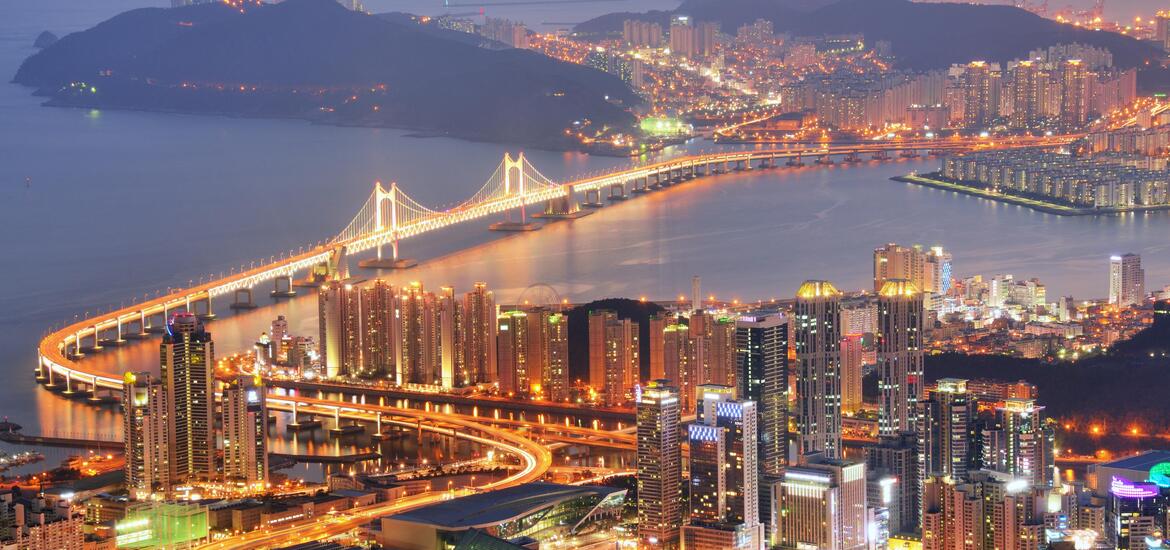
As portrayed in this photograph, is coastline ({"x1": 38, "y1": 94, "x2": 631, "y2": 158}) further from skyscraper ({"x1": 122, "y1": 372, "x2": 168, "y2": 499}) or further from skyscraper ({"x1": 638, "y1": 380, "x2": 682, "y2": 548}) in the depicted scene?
skyscraper ({"x1": 638, "y1": 380, "x2": 682, "y2": 548})

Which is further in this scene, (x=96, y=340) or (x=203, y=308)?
(x=203, y=308)

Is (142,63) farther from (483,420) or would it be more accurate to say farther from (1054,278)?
(483,420)

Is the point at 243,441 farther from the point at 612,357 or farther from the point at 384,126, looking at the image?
the point at 384,126

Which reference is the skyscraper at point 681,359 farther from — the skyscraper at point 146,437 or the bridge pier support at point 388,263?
the bridge pier support at point 388,263

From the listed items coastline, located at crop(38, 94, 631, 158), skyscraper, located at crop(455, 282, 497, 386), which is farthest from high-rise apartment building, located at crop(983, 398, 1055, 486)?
coastline, located at crop(38, 94, 631, 158)

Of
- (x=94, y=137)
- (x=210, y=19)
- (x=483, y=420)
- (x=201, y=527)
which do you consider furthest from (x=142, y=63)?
(x=201, y=527)

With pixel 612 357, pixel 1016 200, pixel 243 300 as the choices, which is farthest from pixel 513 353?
pixel 1016 200

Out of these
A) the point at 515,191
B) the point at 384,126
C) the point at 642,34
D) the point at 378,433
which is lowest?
the point at 378,433

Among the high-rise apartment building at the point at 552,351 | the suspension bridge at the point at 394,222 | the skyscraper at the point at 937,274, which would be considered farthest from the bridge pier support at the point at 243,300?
the skyscraper at the point at 937,274
